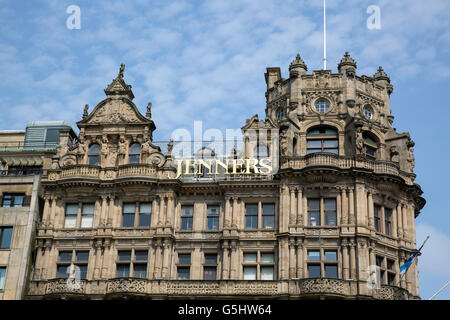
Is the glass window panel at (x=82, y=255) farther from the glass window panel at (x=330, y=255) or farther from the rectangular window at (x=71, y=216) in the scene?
the glass window panel at (x=330, y=255)

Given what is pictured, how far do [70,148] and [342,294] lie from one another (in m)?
25.7

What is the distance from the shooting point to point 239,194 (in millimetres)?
53875

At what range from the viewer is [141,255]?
53.1 meters

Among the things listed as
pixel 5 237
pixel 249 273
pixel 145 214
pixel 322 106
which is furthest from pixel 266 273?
pixel 5 237

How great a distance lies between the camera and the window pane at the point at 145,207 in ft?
179

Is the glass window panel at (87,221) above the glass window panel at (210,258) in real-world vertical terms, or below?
above

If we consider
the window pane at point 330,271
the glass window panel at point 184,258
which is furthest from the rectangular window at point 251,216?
the window pane at point 330,271

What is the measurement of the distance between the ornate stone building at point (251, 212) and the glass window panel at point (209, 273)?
3.2 inches

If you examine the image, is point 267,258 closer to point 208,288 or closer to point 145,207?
point 208,288

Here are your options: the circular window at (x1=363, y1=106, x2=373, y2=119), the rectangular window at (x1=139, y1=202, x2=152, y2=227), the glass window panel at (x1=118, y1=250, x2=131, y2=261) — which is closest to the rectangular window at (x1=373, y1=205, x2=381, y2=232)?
the circular window at (x1=363, y1=106, x2=373, y2=119)

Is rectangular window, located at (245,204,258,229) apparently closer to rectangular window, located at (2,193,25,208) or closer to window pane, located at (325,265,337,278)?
window pane, located at (325,265,337,278)
